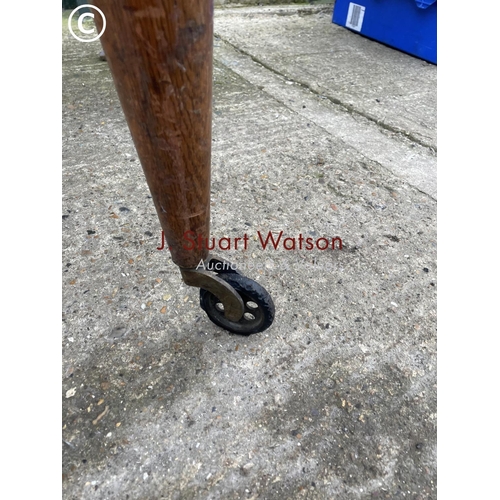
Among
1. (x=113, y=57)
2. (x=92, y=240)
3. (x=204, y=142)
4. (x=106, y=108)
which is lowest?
(x=92, y=240)

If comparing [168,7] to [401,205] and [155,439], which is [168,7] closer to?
[155,439]

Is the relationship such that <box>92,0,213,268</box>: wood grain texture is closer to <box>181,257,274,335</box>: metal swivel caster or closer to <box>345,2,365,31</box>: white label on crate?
<box>181,257,274,335</box>: metal swivel caster

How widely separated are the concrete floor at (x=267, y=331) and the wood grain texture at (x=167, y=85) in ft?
2.16

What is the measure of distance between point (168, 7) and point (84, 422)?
1.15 m

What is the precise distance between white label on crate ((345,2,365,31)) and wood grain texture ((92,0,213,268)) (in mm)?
4387

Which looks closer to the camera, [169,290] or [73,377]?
[73,377]

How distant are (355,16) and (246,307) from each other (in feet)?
14.4

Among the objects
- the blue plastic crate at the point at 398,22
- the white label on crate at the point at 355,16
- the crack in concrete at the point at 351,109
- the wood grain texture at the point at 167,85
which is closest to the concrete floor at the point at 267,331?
the crack in concrete at the point at 351,109

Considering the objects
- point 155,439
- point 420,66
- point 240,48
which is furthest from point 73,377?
point 420,66

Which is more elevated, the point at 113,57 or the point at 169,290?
the point at 113,57

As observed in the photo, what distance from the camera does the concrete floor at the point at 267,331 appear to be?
1165mm

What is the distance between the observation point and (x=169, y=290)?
64.2 inches

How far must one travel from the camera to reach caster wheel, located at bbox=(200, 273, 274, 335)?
1273 mm

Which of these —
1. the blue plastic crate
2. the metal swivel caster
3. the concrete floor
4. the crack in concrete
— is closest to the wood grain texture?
the metal swivel caster
